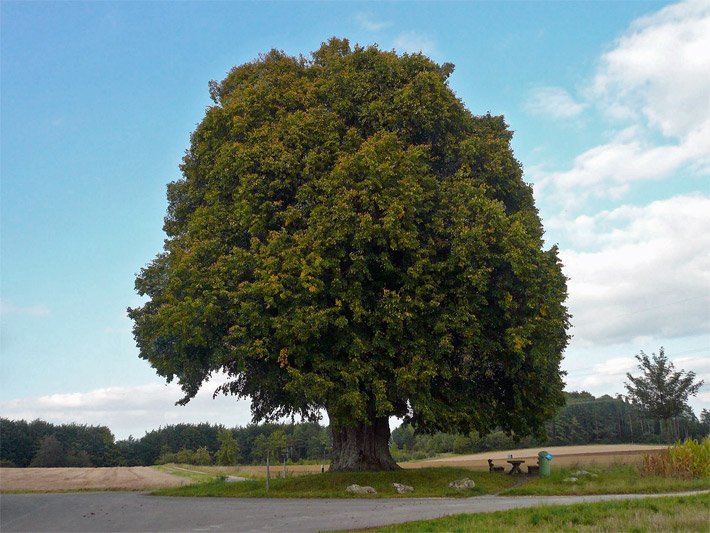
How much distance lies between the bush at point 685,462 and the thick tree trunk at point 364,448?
10.4 m

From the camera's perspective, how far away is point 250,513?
16.5 m

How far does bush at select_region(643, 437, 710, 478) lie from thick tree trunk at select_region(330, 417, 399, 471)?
1040cm

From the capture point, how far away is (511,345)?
21844 millimetres

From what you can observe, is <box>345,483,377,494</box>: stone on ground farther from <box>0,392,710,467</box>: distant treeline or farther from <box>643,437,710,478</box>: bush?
<box>0,392,710,467</box>: distant treeline

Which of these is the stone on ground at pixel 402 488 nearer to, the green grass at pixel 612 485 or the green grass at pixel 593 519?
the green grass at pixel 612 485

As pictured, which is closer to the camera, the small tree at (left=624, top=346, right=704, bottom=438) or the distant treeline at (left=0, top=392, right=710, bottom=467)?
the small tree at (left=624, top=346, right=704, bottom=438)

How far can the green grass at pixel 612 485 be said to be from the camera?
58.9 feet

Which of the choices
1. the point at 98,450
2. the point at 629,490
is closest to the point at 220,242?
the point at 629,490

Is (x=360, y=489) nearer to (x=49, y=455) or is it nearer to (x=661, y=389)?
(x=661, y=389)

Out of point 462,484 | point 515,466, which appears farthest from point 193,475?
point 462,484

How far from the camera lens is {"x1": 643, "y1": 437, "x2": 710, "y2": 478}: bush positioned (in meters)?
20.0

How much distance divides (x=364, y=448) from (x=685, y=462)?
12296 mm

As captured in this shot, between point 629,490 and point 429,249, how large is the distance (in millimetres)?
10181

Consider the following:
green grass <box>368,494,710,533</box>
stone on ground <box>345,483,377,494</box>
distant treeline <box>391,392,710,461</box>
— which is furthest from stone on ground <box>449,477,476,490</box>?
distant treeline <box>391,392,710,461</box>
